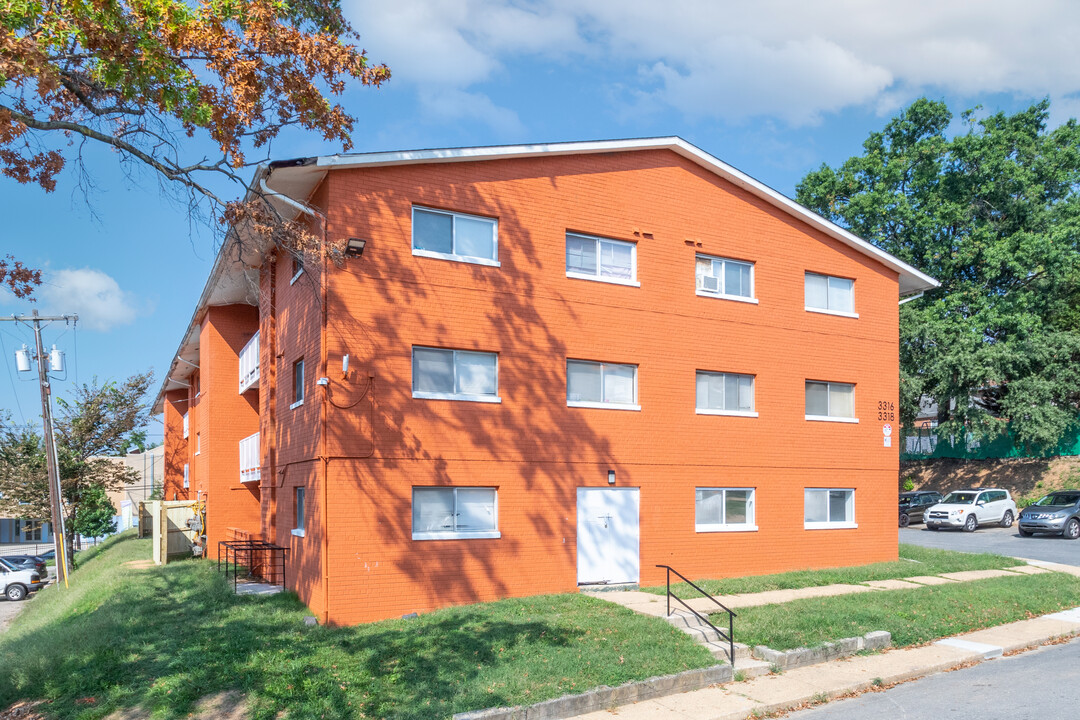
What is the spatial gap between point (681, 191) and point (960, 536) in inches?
744

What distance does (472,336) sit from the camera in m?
15.6

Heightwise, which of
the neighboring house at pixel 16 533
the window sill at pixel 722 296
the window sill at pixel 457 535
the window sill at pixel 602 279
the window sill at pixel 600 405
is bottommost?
the neighboring house at pixel 16 533

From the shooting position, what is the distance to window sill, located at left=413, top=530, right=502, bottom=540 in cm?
1477

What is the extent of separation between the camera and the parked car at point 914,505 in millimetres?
35312

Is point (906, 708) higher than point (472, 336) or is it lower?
lower

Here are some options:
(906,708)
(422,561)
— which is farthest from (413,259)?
(906,708)

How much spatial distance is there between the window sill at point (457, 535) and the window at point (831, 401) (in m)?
8.45

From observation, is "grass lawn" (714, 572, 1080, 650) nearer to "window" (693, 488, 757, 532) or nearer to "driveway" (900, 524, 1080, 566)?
"window" (693, 488, 757, 532)

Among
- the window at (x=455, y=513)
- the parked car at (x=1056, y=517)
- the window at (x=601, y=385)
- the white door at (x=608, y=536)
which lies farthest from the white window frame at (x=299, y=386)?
the parked car at (x=1056, y=517)

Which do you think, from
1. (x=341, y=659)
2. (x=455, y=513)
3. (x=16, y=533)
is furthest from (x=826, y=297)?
(x=16, y=533)

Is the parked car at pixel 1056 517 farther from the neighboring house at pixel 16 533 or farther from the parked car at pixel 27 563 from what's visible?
the neighboring house at pixel 16 533

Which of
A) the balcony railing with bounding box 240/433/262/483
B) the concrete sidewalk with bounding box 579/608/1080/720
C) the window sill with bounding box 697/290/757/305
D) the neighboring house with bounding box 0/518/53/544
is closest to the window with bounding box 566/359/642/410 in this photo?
the window sill with bounding box 697/290/757/305

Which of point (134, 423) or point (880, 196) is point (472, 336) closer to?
point (880, 196)

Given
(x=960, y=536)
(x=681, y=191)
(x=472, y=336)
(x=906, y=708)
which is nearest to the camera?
(x=906, y=708)
